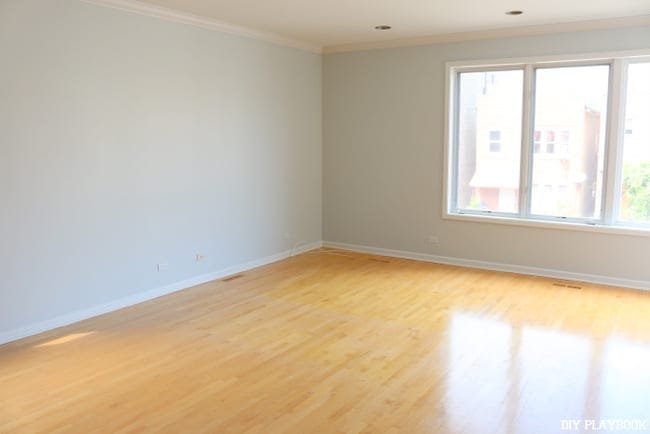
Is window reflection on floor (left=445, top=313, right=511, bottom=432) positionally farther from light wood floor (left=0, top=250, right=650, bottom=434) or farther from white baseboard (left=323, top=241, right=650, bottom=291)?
white baseboard (left=323, top=241, right=650, bottom=291)

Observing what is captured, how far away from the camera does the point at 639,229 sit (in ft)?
17.2

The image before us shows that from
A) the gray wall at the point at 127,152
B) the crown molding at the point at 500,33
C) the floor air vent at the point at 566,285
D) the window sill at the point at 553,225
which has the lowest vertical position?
the floor air vent at the point at 566,285

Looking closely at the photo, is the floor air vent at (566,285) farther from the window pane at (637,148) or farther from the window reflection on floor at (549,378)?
the window reflection on floor at (549,378)


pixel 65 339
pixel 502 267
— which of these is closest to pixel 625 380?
pixel 502 267

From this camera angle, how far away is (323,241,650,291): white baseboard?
17.7 feet

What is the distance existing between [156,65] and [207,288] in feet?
7.14

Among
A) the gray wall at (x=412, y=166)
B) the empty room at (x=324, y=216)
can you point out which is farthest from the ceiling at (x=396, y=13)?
the gray wall at (x=412, y=166)

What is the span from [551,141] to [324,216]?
2.99 metres

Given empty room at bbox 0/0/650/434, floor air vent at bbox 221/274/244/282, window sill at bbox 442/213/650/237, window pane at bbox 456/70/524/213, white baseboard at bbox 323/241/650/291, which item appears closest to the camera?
empty room at bbox 0/0/650/434

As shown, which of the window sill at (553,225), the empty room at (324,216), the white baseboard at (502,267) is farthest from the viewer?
the white baseboard at (502,267)

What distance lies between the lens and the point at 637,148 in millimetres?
5293

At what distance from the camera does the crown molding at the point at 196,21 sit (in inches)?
178

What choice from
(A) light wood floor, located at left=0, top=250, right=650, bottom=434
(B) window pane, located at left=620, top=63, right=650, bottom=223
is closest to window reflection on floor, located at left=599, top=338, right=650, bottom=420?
(A) light wood floor, located at left=0, top=250, right=650, bottom=434

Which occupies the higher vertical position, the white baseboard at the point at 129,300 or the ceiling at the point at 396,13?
the ceiling at the point at 396,13
